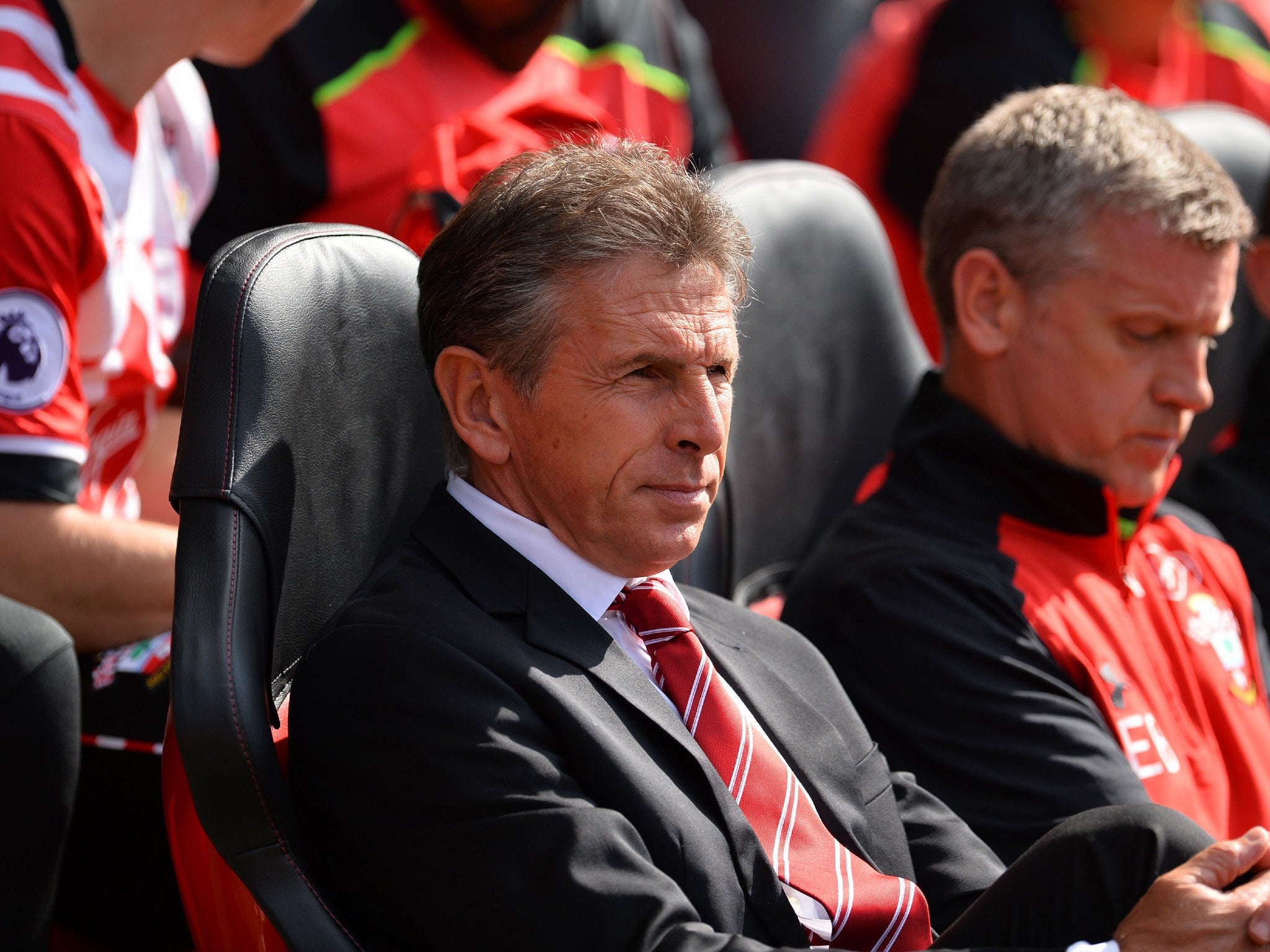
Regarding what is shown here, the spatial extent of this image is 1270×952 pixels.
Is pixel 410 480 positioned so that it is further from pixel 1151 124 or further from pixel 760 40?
pixel 760 40

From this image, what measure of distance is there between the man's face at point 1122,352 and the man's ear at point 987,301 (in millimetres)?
21

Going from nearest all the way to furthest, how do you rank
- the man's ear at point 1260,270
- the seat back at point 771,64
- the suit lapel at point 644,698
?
the suit lapel at point 644,698, the man's ear at point 1260,270, the seat back at point 771,64

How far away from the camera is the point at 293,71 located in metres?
2.95

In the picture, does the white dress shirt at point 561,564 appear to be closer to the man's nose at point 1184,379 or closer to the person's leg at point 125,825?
the person's leg at point 125,825

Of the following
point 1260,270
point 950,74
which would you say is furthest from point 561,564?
point 950,74

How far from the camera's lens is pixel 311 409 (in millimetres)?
1598

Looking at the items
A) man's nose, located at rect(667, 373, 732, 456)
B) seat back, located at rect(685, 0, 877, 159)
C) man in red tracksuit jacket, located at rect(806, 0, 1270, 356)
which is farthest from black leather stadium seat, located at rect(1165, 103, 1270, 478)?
man's nose, located at rect(667, 373, 732, 456)

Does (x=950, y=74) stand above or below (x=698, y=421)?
above

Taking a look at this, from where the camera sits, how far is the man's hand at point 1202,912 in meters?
1.33

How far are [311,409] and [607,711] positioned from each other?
46 cm

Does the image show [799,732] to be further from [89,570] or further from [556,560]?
[89,570]

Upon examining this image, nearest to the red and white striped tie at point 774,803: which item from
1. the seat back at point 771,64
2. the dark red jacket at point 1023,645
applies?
the dark red jacket at point 1023,645

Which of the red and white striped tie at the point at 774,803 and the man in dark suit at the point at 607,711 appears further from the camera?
the red and white striped tie at the point at 774,803

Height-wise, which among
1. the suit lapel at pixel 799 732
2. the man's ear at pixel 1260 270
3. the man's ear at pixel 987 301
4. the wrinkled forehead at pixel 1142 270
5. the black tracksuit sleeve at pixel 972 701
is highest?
the wrinkled forehead at pixel 1142 270
